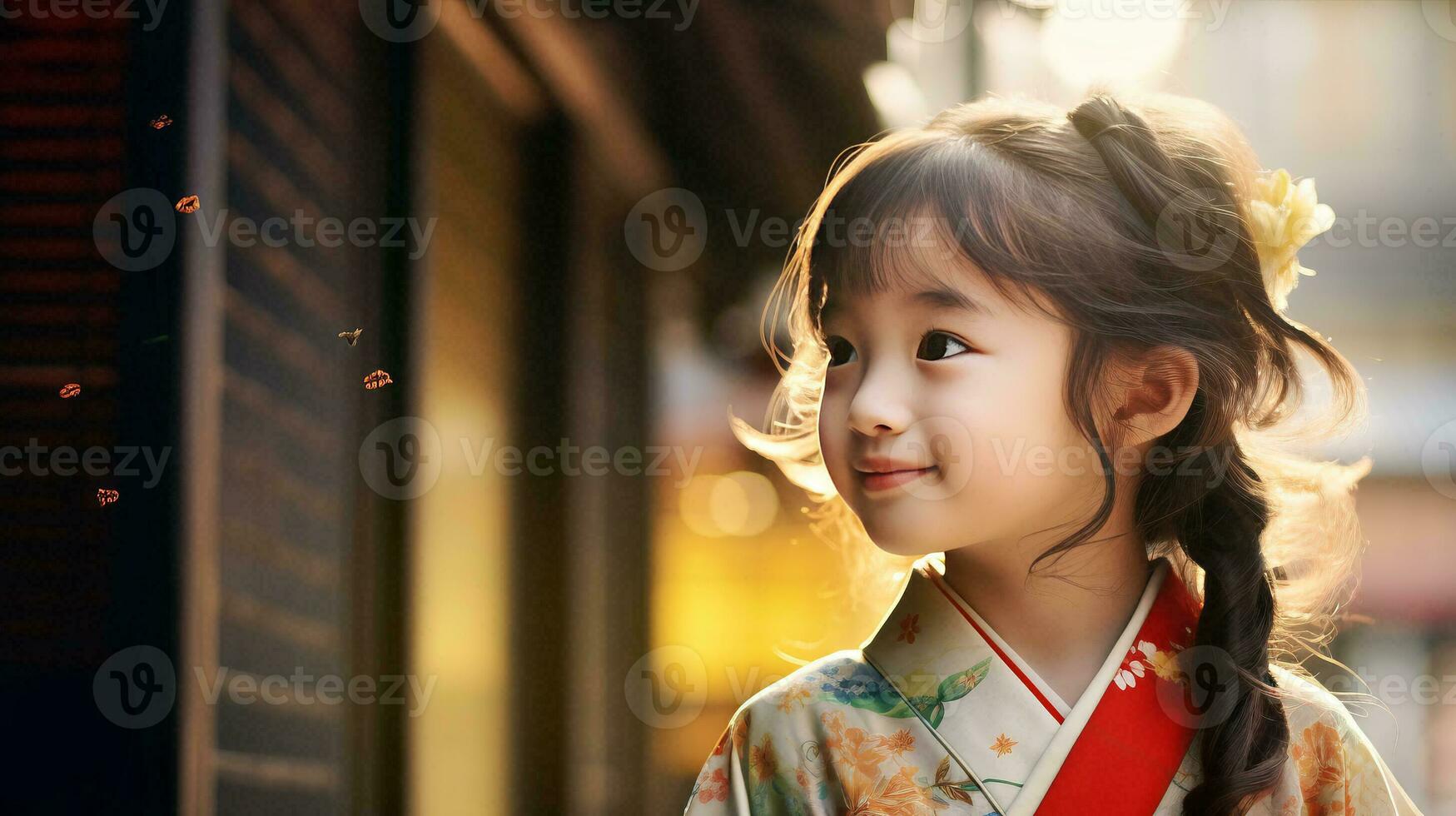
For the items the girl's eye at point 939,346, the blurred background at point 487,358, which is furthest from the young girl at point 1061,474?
the blurred background at point 487,358

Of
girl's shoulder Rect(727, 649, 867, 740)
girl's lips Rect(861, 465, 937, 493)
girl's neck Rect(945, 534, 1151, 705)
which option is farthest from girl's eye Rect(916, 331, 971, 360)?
girl's shoulder Rect(727, 649, 867, 740)

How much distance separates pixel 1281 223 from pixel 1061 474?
0.40m

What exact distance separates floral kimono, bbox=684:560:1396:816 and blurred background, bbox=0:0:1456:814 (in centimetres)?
38

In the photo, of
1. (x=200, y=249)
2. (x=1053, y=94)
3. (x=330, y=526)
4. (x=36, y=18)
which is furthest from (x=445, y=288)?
(x=1053, y=94)

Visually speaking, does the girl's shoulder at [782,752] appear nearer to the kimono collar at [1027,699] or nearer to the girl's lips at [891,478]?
the kimono collar at [1027,699]

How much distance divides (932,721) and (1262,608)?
39cm

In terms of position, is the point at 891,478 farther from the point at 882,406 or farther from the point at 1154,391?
the point at 1154,391

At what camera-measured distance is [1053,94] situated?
136cm

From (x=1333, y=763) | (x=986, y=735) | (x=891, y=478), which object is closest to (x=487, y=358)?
(x=891, y=478)

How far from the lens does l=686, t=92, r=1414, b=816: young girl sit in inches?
39.1

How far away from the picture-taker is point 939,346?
990mm

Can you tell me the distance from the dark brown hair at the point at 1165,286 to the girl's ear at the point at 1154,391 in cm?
2

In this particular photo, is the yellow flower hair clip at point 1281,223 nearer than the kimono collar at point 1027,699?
No

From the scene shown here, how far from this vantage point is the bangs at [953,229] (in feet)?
3.27
